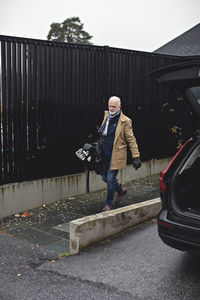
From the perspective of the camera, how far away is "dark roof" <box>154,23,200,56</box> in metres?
17.8

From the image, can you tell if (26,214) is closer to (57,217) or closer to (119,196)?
Answer: (57,217)

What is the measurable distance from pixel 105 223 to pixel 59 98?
2952 mm

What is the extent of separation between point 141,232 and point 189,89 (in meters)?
2.20

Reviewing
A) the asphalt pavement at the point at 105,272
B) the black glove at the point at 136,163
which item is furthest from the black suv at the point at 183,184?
the black glove at the point at 136,163

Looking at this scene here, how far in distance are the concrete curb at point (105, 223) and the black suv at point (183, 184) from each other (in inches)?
43.9

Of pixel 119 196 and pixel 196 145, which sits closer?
pixel 196 145

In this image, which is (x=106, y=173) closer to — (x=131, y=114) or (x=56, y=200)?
(x=56, y=200)

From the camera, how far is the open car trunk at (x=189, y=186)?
13.6ft

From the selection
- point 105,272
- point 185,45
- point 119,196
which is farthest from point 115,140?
point 185,45

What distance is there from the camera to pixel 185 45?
1872 cm

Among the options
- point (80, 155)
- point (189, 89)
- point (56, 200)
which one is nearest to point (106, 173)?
point (80, 155)

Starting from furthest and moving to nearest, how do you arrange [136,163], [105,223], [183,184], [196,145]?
[136,163], [105,223], [183,184], [196,145]

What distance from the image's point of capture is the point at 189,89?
13.6 feet

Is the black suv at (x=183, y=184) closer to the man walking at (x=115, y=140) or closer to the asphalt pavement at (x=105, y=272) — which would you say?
the asphalt pavement at (x=105, y=272)
